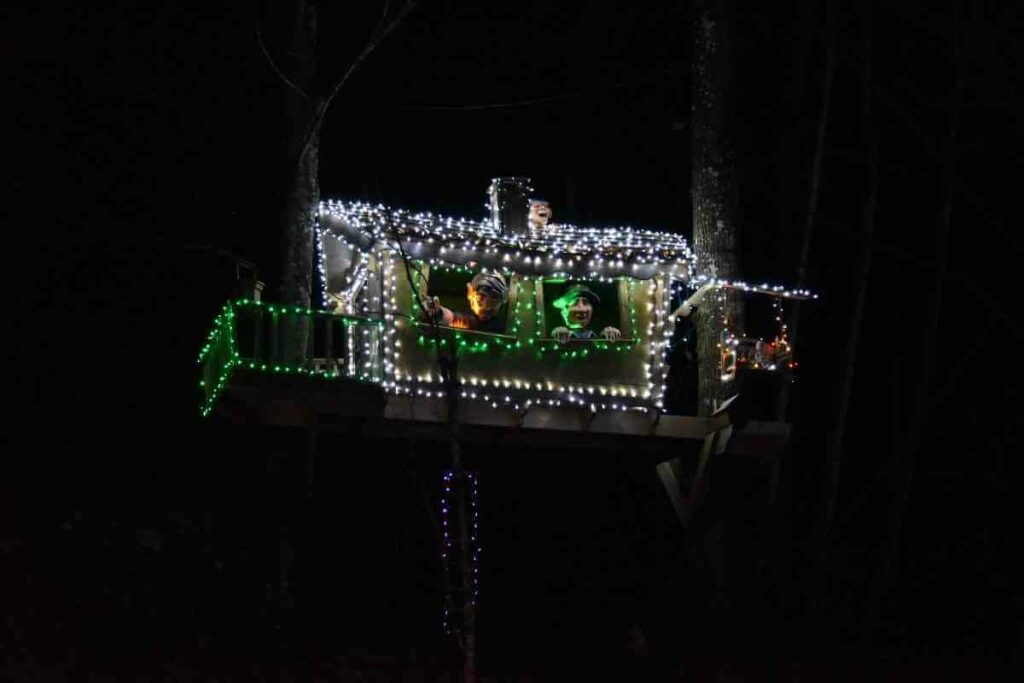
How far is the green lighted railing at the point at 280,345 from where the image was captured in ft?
51.9

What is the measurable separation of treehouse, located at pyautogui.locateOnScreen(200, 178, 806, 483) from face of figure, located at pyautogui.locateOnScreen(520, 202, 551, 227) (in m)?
0.14

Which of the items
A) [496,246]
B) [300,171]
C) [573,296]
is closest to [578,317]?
[573,296]

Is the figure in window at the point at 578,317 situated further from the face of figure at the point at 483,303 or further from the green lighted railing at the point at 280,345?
the green lighted railing at the point at 280,345

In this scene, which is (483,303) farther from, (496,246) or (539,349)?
(539,349)

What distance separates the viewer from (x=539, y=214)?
20.0 meters

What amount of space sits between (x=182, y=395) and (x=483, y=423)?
31.0ft

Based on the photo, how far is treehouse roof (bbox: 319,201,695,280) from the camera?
18031mm

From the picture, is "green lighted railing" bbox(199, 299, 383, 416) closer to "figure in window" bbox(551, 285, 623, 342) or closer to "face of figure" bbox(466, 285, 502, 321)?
"face of figure" bbox(466, 285, 502, 321)

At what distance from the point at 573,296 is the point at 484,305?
1.33 m

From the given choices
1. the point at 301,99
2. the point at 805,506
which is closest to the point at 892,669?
the point at 805,506

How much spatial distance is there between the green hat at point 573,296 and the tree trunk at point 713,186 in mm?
1555

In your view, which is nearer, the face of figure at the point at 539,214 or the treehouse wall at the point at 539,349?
the treehouse wall at the point at 539,349

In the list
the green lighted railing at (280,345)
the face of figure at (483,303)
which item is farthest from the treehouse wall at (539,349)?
the green lighted railing at (280,345)

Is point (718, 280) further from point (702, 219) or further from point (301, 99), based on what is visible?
point (301, 99)
